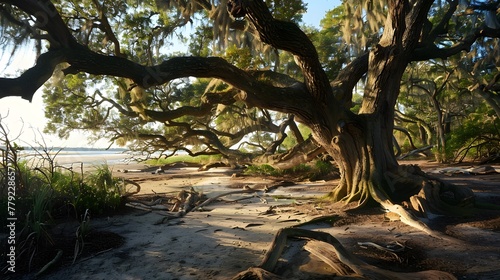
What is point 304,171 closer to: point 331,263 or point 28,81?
point 331,263

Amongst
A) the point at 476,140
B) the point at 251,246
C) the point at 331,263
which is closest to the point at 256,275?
the point at 331,263

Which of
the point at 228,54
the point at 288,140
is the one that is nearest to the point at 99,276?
the point at 228,54

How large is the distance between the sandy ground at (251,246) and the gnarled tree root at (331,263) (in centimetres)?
14

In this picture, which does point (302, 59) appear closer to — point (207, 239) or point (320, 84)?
point (320, 84)

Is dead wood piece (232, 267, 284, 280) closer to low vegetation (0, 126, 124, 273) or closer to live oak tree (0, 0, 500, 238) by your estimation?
low vegetation (0, 126, 124, 273)

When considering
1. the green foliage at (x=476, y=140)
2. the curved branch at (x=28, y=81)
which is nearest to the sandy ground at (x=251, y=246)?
the curved branch at (x=28, y=81)

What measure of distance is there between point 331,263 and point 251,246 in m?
1.26

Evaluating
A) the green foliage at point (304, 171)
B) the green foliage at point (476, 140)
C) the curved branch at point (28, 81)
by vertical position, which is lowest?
the green foliage at point (304, 171)

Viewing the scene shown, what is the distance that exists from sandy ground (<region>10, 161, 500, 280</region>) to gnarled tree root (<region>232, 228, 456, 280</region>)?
0.14m

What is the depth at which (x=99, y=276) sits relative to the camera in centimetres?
311

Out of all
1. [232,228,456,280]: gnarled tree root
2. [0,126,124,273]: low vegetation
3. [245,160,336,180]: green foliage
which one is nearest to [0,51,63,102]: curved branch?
[0,126,124,273]: low vegetation

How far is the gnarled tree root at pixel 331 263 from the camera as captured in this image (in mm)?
2559

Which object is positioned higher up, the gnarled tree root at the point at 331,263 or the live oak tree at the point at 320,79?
the live oak tree at the point at 320,79

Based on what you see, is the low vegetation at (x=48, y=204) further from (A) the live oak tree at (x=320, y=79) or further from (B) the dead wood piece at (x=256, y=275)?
(B) the dead wood piece at (x=256, y=275)
